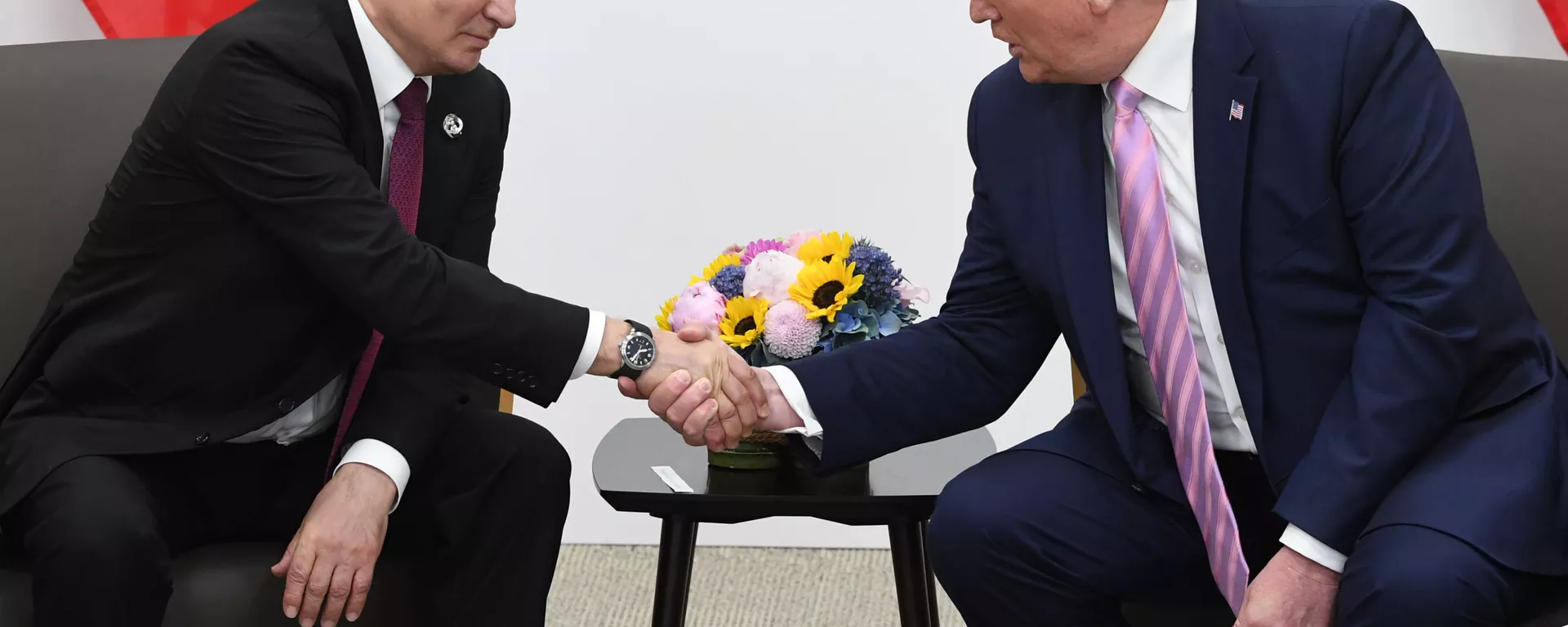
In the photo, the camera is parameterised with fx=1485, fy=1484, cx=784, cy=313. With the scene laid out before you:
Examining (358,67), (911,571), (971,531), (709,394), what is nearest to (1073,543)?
(971,531)

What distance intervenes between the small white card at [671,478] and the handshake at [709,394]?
5 cm

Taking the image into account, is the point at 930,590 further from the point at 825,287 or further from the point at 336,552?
the point at 336,552

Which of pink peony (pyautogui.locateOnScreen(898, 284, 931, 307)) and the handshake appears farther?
→ pink peony (pyautogui.locateOnScreen(898, 284, 931, 307))

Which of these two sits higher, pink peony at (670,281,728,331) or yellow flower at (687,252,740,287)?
yellow flower at (687,252,740,287)

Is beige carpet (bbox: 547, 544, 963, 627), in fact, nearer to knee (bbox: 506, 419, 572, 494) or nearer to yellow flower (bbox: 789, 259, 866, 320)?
knee (bbox: 506, 419, 572, 494)

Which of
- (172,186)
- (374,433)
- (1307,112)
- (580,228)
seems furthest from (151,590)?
(580,228)

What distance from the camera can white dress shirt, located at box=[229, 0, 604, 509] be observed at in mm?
1702

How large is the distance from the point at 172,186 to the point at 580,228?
139cm

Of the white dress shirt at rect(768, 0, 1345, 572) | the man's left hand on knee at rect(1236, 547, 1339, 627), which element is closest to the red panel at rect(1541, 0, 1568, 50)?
the white dress shirt at rect(768, 0, 1345, 572)

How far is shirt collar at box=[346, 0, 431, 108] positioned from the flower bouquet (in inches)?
17.2

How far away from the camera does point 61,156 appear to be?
1972mm

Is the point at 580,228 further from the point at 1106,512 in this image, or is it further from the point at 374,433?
the point at 1106,512

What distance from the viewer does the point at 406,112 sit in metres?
1.80

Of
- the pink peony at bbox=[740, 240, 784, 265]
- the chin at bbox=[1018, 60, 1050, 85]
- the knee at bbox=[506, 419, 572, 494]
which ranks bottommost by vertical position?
the knee at bbox=[506, 419, 572, 494]
